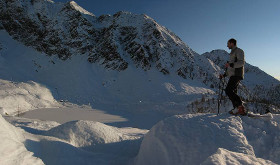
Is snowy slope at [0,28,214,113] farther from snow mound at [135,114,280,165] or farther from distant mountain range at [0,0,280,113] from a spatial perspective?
snow mound at [135,114,280,165]

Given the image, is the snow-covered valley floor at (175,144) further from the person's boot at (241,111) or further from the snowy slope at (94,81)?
the snowy slope at (94,81)

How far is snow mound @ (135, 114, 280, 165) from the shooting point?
356cm

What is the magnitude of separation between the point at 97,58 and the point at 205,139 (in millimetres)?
31386

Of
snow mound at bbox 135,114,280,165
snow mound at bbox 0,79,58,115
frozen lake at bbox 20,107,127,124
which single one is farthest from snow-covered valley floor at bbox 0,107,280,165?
frozen lake at bbox 20,107,127,124

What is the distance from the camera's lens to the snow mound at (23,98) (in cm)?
1423

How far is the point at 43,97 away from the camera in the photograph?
20.4 meters

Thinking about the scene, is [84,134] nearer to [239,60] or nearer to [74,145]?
[74,145]

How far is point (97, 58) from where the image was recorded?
110ft

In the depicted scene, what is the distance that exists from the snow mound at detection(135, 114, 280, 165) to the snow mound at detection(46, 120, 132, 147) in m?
1.53

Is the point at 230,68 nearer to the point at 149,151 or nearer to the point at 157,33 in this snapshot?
the point at 149,151

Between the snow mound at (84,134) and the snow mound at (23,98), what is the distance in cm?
757

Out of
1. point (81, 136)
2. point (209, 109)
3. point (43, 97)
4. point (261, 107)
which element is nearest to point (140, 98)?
point (209, 109)

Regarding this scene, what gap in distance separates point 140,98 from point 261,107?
44.0 feet

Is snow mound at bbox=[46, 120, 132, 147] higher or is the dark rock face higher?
the dark rock face
